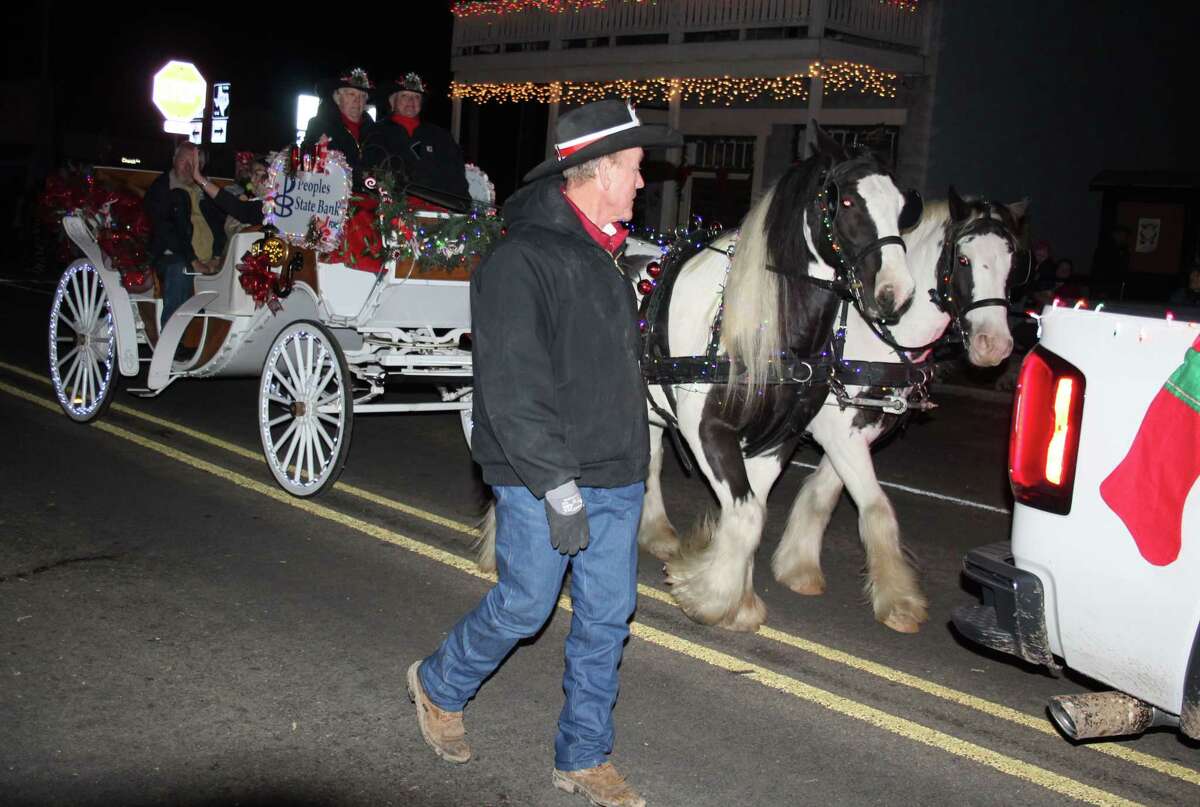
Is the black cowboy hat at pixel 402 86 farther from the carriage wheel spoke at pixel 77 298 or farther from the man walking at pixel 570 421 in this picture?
the man walking at pixel 570 421

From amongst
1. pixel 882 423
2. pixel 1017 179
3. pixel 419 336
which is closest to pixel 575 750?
pixel 882 423

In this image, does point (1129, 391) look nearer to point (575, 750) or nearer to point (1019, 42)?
point (575, 750)

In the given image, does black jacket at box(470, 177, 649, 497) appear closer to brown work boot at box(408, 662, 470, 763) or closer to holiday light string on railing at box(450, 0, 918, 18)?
brown work boot at box(408, 662, 470, 763)

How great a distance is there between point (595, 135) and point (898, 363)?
2756 millimetres

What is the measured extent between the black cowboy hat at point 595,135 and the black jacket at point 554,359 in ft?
0.30

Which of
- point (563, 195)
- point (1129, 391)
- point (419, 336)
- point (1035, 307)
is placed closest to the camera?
point (1129, 391)

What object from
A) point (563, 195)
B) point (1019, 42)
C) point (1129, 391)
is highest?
point (1019, 42)

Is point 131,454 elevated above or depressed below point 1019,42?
below

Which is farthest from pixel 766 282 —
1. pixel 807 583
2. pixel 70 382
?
pixel 70 382

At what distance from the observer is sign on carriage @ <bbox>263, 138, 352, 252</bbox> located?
276 inches

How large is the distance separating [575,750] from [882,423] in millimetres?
2878

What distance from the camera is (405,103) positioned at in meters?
8.00

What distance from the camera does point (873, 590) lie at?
5.75 metres

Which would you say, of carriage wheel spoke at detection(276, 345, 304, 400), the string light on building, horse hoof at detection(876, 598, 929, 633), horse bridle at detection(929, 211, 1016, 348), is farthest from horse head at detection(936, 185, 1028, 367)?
the string light on building
